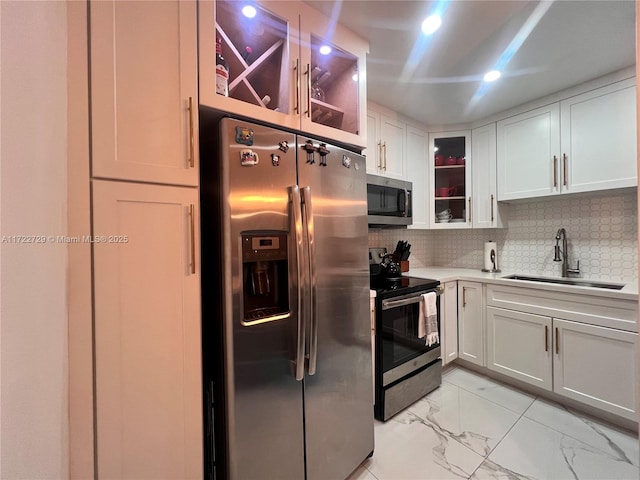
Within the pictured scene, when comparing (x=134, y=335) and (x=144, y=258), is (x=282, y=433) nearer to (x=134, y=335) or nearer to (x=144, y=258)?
(x=134, y=335)

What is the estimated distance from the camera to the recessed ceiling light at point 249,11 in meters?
1.13

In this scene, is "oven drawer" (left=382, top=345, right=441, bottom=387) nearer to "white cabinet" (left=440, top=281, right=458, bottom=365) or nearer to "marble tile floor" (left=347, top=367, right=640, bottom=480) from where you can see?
"white cabinet" (left=440, top=281, right=458, bottom=365)

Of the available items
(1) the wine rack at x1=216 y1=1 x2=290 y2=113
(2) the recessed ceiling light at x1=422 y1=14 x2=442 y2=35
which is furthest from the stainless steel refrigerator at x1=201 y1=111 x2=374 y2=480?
(2) the recessed ceiling light at x1=422 y1=14 x2=442 y2=35

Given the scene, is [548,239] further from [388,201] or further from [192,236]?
[192,236]

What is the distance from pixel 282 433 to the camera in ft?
3.60

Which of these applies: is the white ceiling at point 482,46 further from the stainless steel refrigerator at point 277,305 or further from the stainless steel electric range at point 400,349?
the stainless steel electric range at point 400,349

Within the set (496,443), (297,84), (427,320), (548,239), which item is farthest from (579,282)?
(297,84)

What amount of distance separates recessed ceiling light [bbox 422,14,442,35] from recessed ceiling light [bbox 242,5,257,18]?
2.76 feet

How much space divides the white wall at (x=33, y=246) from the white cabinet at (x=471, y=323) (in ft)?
8.79

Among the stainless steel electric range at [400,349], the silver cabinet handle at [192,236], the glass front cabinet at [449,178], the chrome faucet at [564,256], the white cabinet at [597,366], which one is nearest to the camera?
the silver cabinet handle at [192,236]

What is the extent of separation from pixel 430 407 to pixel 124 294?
7.08 feet

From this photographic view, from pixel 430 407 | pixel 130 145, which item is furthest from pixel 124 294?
pixel 430 407

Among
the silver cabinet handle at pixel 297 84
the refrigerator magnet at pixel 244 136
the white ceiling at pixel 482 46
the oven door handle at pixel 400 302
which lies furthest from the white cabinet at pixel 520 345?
the refrigerator magnet at pixel 244 136

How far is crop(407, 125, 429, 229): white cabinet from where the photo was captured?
2.57 meters
